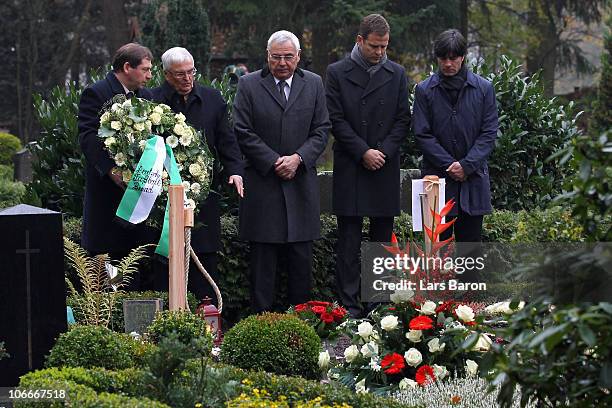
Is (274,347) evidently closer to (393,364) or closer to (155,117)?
(393,364)

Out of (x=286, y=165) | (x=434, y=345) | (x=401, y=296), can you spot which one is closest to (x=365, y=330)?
(x=401, y=296)

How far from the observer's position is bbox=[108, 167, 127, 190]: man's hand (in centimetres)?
800

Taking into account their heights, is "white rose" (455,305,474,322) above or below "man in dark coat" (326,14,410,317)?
below

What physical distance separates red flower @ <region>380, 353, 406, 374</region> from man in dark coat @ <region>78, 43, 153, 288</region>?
2.58 metres

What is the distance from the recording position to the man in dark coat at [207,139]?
829cm

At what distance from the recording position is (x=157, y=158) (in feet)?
25.4

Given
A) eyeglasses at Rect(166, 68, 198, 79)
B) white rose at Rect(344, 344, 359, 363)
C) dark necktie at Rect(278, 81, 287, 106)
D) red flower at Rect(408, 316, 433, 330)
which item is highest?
eyeglasses at Rect(166, 68, 198, 79)

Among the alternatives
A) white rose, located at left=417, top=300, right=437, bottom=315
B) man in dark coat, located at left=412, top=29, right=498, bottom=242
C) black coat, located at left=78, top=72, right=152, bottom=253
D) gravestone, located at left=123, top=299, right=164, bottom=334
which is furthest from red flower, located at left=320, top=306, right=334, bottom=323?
white rose, located at left=417, top=300, right=437, bottom=315

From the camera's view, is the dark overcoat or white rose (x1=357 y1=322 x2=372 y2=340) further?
the dark overcoat

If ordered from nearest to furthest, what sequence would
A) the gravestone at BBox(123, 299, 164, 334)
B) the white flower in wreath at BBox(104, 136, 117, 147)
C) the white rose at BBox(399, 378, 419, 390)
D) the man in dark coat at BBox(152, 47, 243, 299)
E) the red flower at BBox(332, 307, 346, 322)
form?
the white rose at BBox(399, 378, 419, 390)
the gravestone at BBox(123, 299, 164, 334)
the white flower in wreath at BBox(104, 136, 117, 147)
the red flower at BBox(332, 307, 346, 322)
the man in dark coat at BBox(152, 47, 243, 299)

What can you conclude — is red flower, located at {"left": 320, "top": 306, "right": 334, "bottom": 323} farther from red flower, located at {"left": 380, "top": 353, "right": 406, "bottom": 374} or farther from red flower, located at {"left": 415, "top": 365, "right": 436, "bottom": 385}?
red flower, located at {"left": 415, "top": 365, "right": 436, "bottom": 385}

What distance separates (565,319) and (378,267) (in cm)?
309

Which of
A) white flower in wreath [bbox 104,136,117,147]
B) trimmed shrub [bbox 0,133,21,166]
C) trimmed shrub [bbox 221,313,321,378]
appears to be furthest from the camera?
trimmed shrub [bbox 0,133,21,166]

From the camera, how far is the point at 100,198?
826 centimetres
